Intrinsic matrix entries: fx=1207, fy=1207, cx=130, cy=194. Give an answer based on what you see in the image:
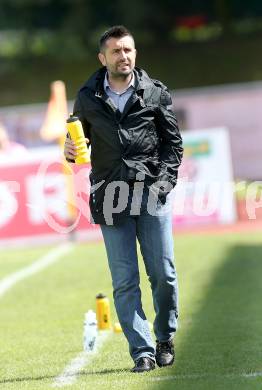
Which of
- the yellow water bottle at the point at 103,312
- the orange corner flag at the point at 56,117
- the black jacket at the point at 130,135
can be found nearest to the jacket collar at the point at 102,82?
the black jacket at the point at 130,135

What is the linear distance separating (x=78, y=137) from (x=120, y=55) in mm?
557

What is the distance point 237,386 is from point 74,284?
695cm

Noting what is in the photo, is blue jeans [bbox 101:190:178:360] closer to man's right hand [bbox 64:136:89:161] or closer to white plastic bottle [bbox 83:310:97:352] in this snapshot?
man's right hand [bbox 64:136:89:161]

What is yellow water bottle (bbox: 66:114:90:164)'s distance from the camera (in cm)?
732

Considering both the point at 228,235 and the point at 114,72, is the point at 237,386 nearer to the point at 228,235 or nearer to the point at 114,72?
the point at 114,72

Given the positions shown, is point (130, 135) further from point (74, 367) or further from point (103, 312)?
point (103, 312)

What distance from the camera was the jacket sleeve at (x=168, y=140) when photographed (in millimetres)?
7469

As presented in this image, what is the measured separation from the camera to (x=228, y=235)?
18812mm

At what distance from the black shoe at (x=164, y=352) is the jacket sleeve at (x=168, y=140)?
3.34ft

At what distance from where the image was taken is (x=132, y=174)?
7.37 meters

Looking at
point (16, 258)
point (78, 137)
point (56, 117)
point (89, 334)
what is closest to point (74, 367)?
point (89, 334)

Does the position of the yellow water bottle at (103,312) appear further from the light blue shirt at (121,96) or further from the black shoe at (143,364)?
the light blue shirt at (121,96)

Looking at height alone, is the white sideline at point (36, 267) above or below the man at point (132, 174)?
below

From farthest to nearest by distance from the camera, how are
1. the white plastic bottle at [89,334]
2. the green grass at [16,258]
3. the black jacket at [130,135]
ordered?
1. the green grass at [16,258]
2. the white plastic bottle at [89,334]
3. the black jacket at [130,135]
